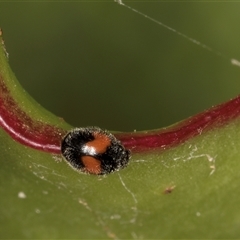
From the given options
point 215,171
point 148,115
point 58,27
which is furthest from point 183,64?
point 215,171

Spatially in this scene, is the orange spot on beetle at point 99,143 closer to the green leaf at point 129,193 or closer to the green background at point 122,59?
the green leaf at point 129,193

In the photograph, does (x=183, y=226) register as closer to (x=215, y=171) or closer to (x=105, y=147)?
(x=215, y=171)

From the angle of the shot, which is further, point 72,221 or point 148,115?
point 148,115

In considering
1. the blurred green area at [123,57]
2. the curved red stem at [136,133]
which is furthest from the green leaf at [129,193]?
the blurred green area at [123,57]

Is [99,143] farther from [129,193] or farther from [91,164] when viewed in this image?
[129,193]

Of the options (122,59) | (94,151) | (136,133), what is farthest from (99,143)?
(122,59)

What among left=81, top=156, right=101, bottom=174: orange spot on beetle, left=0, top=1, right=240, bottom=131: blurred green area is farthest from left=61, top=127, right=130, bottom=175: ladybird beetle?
Result: left=0, top=1, right=240, bottom=131: blurred green area

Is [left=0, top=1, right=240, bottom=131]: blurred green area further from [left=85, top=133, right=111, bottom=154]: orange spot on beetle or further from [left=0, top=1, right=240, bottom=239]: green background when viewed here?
[left=85, top=133, right=111, bottom=154]: orange spot on beetle
